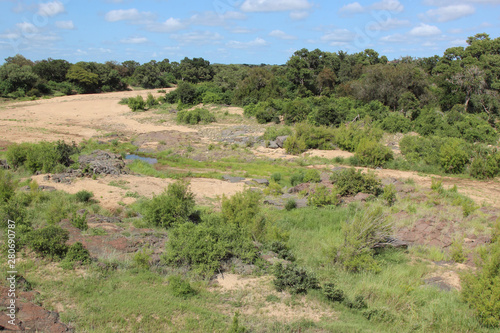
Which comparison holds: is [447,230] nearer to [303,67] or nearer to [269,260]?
[269,260]

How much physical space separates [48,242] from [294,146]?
56.8 ft

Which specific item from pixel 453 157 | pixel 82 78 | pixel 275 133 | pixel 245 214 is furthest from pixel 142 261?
pixel 82 78

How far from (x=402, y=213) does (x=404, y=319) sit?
21.0ft

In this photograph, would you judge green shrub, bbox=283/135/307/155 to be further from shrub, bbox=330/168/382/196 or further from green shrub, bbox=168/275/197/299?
green shrub, bbox=168/275/197/299

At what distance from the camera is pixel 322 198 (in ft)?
44.8

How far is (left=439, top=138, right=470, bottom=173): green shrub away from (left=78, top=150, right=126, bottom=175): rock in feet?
52.1

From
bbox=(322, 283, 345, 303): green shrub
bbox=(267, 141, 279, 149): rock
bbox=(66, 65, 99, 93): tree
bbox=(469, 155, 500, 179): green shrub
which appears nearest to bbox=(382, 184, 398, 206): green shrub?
bbox=(469, 155, 500, 179): green shrub

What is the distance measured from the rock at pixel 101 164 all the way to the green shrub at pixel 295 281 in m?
11.4

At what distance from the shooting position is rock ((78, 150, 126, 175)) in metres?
16.7

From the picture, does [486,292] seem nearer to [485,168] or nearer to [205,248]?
[205,248]

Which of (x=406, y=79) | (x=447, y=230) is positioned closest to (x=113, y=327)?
(x=447, y=230)

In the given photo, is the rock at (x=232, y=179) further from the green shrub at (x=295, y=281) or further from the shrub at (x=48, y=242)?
the green shrub at (x=295, y=281)

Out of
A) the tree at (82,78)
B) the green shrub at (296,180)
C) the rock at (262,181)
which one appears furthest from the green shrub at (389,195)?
the tree at (82,78)

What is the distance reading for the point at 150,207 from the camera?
36.1 ft
